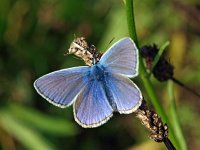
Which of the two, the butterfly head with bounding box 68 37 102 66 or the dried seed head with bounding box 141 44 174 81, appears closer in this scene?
the butterfly head with bounding box 68 37 102 66

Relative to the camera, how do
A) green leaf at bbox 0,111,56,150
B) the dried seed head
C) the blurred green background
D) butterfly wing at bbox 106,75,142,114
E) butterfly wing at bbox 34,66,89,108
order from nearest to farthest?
1. butterfly wing at bbox 106,75,142,114
2. butterfly wing at bbox 34,66,89,108
3. the dried seed head
4. green leaf at bbox 0,111,56,150
5. the blurred green background

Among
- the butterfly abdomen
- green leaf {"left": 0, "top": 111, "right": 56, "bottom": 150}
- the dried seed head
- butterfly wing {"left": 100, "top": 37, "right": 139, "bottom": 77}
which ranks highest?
butterfly wing {"left": 100, "top": 37, "right": 139, "bottom": 77}

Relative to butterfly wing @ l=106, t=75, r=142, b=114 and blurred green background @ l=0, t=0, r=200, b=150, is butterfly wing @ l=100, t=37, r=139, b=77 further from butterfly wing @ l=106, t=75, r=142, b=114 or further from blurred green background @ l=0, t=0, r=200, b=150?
blurred green background @ l=0, t=0, r=200, b=150

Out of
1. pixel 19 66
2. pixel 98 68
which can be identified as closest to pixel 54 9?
pixel 19 66

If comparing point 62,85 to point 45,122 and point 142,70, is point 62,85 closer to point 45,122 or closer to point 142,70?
point 142,70

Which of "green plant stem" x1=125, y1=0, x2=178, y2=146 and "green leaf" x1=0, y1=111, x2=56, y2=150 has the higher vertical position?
"green plant stem" x1=125, y1=0, x2=178, y2=146

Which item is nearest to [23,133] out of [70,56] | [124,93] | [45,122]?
[45,122]

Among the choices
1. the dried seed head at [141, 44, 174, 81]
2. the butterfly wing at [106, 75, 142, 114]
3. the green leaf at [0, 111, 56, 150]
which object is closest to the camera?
the butterfly wing at [106, 75, 142, 114]

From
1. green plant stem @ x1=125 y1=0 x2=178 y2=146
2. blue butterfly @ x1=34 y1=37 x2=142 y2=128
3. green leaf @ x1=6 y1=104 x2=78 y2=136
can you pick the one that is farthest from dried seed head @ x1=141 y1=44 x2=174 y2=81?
green leaf @ x1=6 y1=104 x2=78 y2=136
